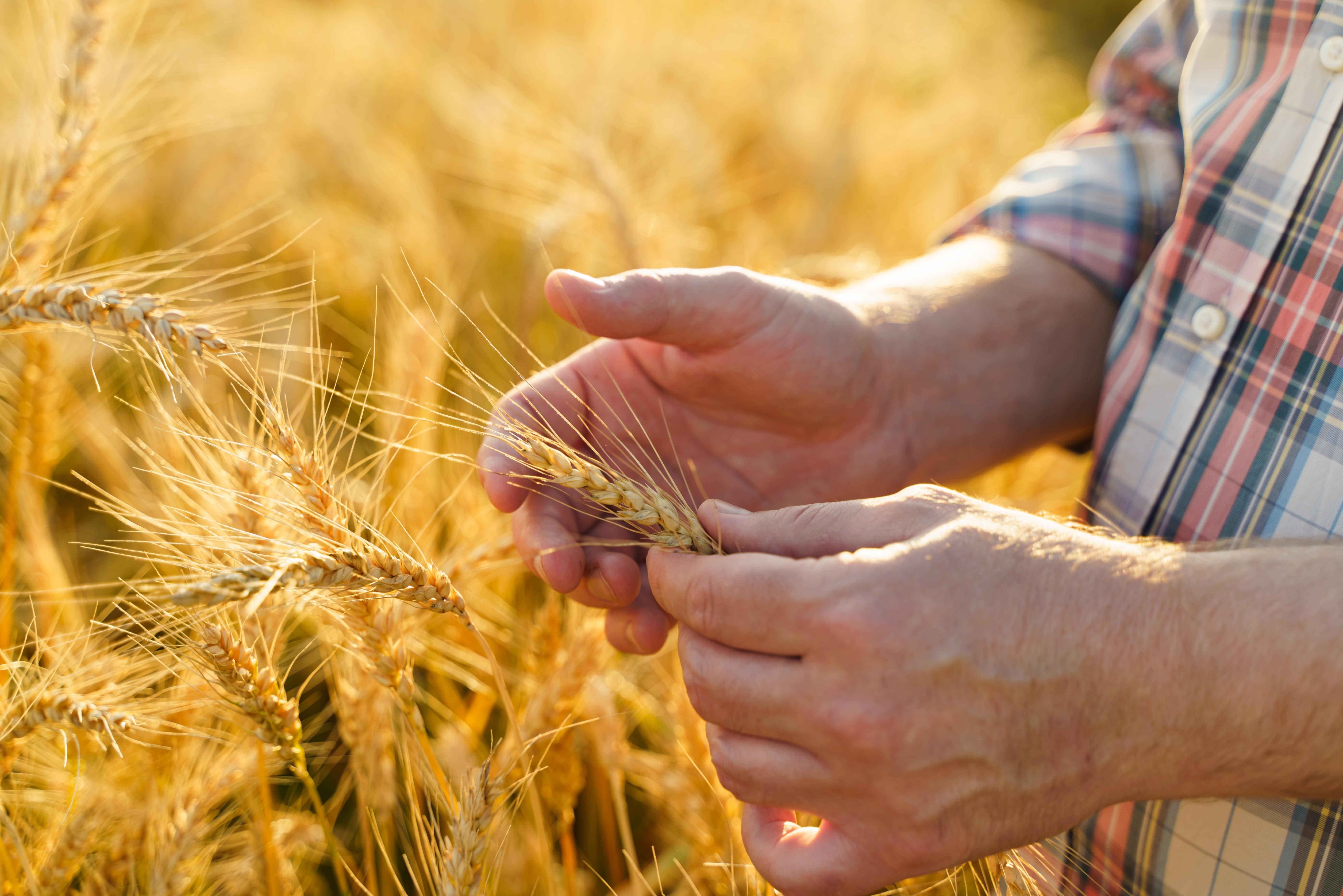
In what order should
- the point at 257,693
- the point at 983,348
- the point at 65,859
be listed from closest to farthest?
the point at 257,693 < the point at 65,859 < the point at 983,348

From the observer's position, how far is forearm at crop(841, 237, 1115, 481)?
1311mm

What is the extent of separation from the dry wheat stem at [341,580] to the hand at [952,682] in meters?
0.29

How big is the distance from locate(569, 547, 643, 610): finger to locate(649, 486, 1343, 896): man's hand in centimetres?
25

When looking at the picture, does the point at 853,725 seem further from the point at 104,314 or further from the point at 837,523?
the point at 104,314

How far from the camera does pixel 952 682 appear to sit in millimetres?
720

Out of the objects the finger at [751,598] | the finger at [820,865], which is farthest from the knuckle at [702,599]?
the finger at [820,865]

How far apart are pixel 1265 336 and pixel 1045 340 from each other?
0.39 meters

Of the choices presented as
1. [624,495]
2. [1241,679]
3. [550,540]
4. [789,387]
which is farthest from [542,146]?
[1241,679]

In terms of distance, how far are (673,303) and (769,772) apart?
557 mm

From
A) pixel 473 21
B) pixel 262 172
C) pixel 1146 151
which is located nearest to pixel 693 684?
pixel 1146 151

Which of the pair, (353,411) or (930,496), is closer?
(930,496)

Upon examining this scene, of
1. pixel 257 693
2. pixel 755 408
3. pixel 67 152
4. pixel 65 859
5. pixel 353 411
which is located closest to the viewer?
pixel 257 693

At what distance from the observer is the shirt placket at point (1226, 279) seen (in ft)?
3.34

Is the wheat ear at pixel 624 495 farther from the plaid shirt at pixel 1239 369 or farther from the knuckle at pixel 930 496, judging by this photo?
the plaid shirt at pixel 1239 369
